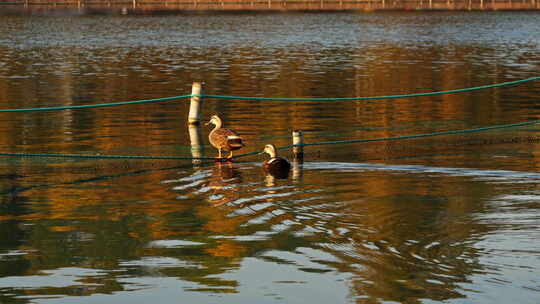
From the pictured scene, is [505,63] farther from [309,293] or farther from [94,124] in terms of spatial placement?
[309,293]

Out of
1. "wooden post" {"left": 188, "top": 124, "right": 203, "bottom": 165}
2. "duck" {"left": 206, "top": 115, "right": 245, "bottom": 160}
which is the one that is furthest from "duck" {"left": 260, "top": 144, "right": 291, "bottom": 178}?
"wooden post" {"left": 188, "top": 124, "right": 203, "bottom": 165}

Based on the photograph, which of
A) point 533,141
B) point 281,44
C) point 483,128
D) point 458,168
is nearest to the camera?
point 458,168

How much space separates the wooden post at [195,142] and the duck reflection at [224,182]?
628 mm

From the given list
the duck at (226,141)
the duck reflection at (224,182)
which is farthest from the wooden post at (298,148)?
the duck reflection at (224,182)

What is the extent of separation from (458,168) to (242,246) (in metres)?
6.59

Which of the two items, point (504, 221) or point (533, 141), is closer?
point (504, 221)

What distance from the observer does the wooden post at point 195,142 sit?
19812mm

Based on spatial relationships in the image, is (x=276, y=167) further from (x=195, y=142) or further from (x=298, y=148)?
(x=195, y=142)

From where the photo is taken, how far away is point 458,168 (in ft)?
60.0

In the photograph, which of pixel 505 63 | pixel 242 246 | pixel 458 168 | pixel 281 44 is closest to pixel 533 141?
pixel 458 168

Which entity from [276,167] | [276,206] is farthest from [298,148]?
[276,206]

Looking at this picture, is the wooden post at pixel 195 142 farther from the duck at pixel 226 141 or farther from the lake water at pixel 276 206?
the duck at pixel 226 141

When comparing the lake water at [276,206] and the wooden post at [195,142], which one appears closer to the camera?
the lake water at [276,206]

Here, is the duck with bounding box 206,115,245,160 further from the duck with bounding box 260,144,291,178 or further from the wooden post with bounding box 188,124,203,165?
the duck with bounding box 260,144,291,178
